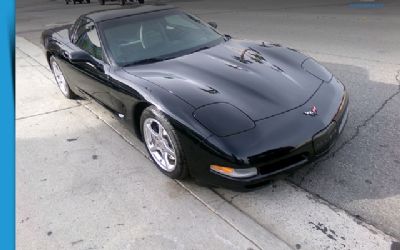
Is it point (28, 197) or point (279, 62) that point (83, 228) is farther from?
point (279, 62)

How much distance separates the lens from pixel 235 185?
2812 mm

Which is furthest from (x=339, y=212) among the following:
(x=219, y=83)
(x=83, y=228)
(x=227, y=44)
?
(x=227, y=44)

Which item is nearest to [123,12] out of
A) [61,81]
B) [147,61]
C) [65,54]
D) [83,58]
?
[83,58]

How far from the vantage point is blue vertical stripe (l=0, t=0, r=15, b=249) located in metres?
2.07

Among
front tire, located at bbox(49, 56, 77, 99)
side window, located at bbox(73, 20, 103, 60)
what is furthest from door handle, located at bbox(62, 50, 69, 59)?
front tire, located at bbox(49, 56, 77, 99)

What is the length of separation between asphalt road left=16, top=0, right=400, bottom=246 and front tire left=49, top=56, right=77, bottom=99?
3045 mm

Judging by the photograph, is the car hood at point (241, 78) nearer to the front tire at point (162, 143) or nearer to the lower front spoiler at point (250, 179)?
the front tire at point (162, 143)

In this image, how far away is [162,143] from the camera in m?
3.29

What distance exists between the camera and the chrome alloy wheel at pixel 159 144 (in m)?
3.23

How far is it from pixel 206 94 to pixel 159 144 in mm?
600

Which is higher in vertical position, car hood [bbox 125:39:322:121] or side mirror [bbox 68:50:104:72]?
car hood [bbox 125:39:322:121]

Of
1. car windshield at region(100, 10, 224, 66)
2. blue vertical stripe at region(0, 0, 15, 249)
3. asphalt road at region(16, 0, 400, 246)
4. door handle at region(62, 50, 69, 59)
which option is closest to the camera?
blue vertical stripe at region(0, 0, 15, 249)

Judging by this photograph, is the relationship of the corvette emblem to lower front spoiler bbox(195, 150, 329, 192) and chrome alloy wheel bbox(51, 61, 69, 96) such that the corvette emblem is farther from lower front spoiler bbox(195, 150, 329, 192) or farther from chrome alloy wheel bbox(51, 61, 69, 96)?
chrome alloy wheel bbox(51, 61, 69, 96)

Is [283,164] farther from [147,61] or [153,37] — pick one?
[153,37]
